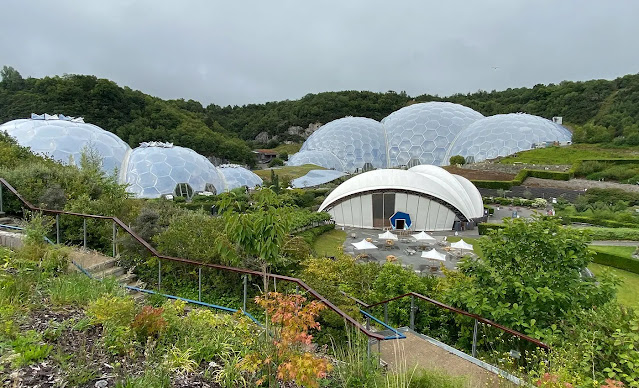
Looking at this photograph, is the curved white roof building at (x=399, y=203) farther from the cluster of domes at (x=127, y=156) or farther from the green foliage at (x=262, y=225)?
the green foliage at (x=262, y=225)

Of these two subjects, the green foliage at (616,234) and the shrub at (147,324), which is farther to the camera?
the green foliage at (616,234)

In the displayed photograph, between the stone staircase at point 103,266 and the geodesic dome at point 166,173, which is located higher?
the geodesic dome at point 166,173

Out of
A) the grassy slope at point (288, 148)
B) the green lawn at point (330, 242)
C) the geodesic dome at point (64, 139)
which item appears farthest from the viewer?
the grassy slope at point (288, 148)

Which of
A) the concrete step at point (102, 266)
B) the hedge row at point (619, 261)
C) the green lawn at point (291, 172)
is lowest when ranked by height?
the hedge row at point (619, 261)

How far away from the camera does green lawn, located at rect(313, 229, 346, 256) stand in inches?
806

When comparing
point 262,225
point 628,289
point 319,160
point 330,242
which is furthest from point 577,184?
point 262,225

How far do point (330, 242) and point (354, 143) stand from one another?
48560mm

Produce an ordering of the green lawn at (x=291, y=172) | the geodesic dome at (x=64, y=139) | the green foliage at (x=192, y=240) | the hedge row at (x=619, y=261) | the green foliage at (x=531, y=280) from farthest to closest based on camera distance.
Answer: the green lawn at (x=291, y=172)
the geodesic dome at (x=64, y=139)
the hedge row at (x=619, y=261)
the green foliage at (x=192, y=240)
the green foliage at (x=531, y=280)

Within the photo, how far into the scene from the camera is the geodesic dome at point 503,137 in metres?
55.6

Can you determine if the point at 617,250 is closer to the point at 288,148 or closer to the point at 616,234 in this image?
the point at 616,234

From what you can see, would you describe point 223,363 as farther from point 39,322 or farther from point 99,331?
point 39,322

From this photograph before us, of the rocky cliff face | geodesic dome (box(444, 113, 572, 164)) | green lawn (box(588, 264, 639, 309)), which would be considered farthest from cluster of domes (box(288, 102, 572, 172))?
green lawn (box(588, 264, 639, 309))

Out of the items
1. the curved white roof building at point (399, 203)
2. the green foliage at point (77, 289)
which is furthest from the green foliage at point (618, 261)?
the green foliage at point (77, 289)

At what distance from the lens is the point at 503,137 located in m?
56.7
